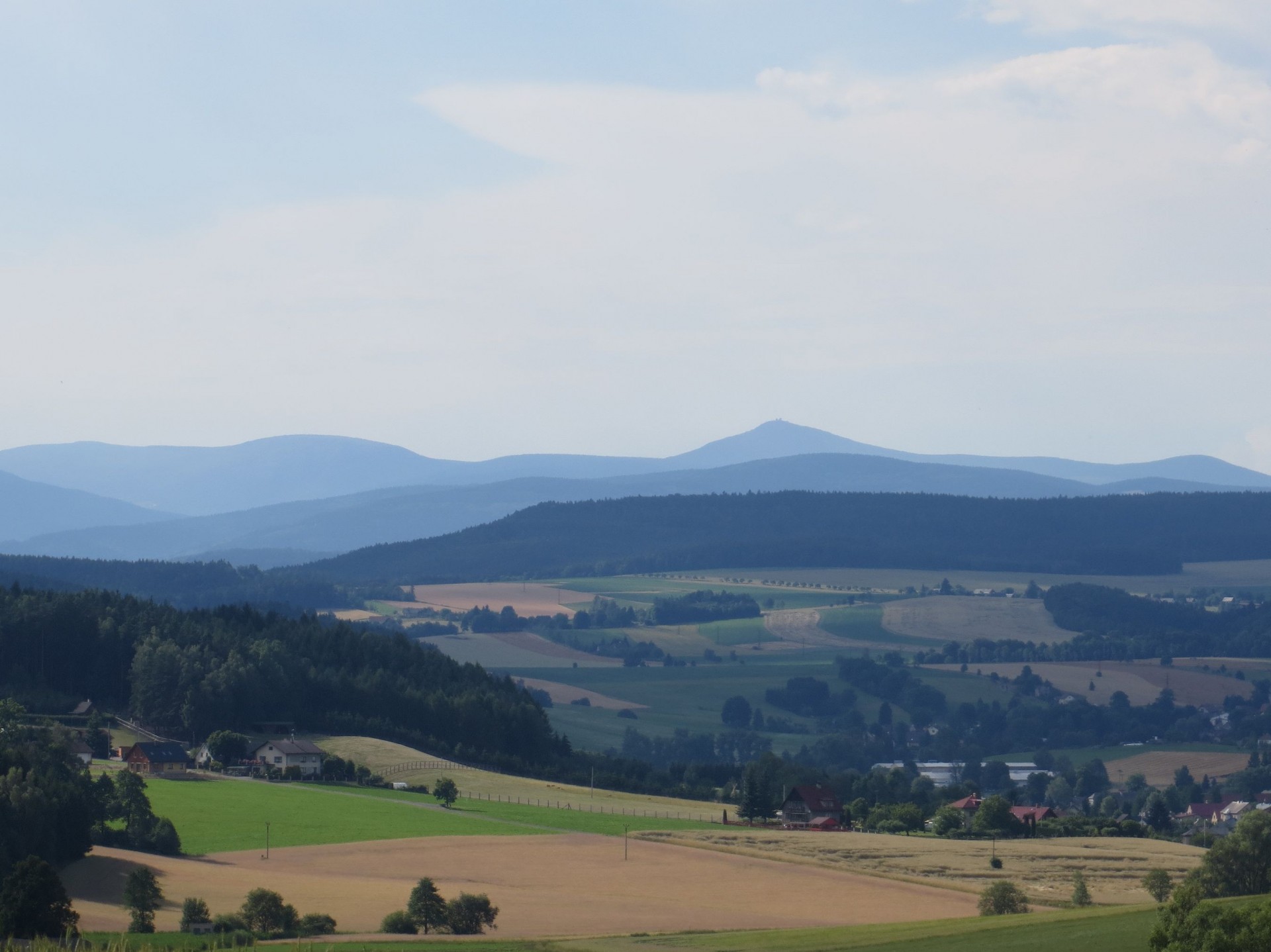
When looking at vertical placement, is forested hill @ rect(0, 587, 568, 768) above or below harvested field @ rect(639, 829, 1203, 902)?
above

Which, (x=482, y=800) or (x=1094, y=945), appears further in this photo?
(x=482, y=800)

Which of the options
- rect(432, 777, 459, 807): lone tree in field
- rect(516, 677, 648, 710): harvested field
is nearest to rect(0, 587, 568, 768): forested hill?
rect(432, 777, 459, 807): lone tree in field

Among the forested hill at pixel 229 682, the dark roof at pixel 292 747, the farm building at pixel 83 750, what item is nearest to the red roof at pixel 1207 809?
the forested hill at pixel 229 682

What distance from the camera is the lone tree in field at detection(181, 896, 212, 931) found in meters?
57.2

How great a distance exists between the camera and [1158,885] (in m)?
66.1

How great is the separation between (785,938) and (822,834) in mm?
34472

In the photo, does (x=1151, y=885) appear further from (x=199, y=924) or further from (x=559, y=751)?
(x=559, y=751)

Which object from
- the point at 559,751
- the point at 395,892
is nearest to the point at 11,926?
the point at 395,892

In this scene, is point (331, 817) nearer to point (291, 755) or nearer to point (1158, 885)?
point (291, 755)

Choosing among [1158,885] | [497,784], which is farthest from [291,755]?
[1158,885]

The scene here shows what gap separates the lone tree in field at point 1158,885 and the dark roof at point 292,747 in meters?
59.2

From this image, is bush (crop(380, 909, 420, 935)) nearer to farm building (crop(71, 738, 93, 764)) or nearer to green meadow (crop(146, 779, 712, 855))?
green meadow (crop(146, 779, 712, 855))

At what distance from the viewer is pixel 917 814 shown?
96125 mm

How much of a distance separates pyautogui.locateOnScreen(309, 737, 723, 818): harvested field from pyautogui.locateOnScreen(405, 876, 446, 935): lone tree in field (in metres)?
41.1
